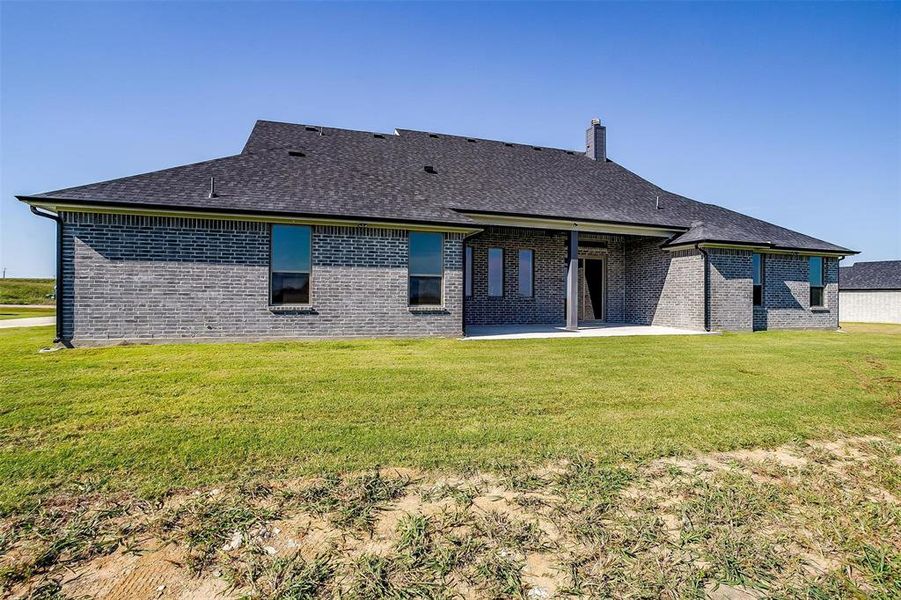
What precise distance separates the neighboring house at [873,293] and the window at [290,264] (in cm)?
3316

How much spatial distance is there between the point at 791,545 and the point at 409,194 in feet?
39.1

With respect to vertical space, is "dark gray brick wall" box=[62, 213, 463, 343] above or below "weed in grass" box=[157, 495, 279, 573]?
above

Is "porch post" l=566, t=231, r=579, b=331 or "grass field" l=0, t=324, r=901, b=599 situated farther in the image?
"porch post" l=566, t=231, r=579, b=331

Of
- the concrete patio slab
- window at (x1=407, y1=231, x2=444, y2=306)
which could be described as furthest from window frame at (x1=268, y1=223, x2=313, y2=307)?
the concrete patio slab

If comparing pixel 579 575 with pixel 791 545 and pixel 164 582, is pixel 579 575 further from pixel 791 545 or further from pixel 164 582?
pixel 164 582

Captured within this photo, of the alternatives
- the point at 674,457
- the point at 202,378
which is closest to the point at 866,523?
the point at 674,457

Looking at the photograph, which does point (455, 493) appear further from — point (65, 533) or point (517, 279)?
point (517, 279)

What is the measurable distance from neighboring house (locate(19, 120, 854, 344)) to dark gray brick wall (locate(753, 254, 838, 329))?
6 cm

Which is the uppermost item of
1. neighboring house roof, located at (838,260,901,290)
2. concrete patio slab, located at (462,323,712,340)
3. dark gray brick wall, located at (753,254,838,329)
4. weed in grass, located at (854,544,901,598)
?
neighboring house roof, located at (838,260,901,290)

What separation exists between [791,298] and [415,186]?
46.3ft

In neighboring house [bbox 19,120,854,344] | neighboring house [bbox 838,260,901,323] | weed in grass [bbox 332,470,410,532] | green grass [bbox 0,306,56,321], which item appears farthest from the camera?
neighboring house [bbox 838,260,901,323]

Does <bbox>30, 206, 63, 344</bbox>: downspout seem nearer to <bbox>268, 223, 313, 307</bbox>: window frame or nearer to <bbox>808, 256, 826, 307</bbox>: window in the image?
<bbox>268, 223, 313, 307</bbox>: window frame

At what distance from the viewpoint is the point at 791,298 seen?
630 inches

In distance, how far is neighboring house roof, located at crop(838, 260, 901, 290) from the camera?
2709cm
